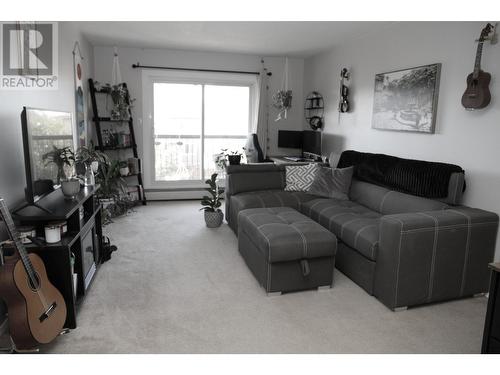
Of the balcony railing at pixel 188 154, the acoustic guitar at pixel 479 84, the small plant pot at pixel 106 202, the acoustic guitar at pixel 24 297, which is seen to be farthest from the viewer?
the balcony railing at pixel 188 154

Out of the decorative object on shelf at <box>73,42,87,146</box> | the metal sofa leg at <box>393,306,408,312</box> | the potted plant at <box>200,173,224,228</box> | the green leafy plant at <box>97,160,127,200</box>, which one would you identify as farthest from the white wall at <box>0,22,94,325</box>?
the metal sofa leg at <box>393,306,408,312</box>

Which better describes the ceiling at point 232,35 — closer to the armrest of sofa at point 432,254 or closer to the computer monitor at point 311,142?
the computer monitor at point 311,142

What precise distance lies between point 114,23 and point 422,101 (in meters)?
3.27

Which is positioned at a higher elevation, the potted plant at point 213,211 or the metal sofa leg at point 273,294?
the potted plant at point 213,211

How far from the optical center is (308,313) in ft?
8.00

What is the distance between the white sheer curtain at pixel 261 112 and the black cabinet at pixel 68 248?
349 centimetres

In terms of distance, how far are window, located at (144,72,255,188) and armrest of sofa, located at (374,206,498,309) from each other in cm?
385

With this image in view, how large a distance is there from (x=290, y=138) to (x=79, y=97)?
118 inches

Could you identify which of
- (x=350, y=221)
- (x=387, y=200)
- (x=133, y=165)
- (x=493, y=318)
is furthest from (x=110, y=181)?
(x=493, y=318)

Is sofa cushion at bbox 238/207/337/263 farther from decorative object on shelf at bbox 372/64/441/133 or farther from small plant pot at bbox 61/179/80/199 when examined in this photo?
decorative object on shelf at bbox 372/64/441/133

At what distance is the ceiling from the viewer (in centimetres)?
399

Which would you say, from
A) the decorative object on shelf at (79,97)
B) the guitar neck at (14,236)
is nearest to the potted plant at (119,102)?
the decorative object on shelf at (79,97)

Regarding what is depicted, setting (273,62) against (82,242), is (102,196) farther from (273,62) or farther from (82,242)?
(273,62)

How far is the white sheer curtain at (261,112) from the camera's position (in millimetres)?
5836
